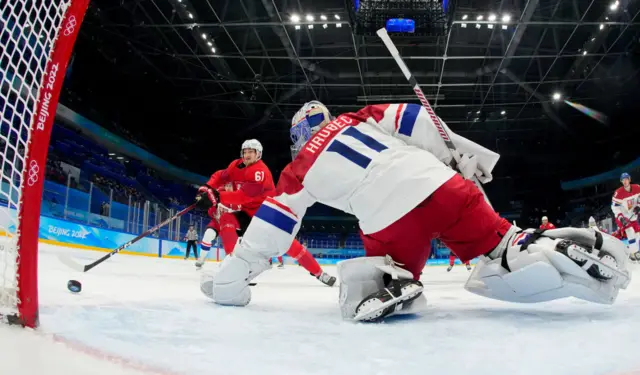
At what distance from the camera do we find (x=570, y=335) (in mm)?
1194

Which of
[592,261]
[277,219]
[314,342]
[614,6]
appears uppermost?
[614,6]

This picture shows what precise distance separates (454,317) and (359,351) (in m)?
0.63

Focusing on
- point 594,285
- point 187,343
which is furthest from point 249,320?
point 594,285

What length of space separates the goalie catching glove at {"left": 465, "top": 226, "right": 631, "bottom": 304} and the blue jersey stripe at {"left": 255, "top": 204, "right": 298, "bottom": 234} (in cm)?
75

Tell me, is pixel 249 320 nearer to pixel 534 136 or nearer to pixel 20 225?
pixel 20 225

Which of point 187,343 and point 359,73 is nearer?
point 187,343

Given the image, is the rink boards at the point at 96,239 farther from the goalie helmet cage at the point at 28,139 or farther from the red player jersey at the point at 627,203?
the red player jersey at the point at 627,203

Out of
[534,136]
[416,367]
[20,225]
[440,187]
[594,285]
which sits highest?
[534,136]

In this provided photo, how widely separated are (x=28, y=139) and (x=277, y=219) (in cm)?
92

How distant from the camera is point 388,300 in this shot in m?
1.47

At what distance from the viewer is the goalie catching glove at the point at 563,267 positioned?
148 cm

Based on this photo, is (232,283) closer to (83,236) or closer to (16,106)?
(16,106)

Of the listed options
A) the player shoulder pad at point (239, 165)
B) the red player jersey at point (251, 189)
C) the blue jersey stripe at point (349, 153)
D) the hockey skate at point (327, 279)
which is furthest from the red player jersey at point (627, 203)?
the blue jersey stripe at point (349, 153)

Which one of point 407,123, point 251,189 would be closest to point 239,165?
point 251,189
